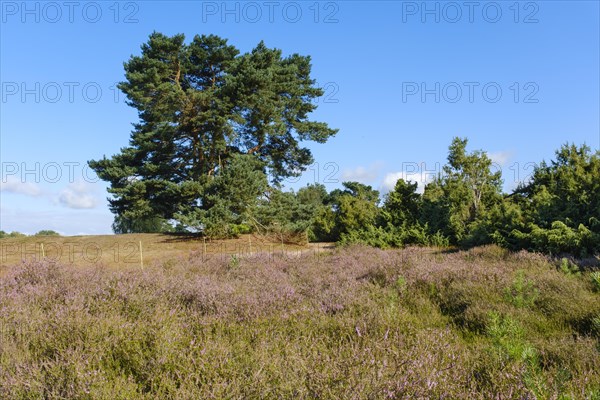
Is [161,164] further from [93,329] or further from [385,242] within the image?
[93,329]

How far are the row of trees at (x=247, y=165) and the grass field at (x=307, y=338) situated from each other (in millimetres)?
10316

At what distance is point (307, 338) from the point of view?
9.88 ft

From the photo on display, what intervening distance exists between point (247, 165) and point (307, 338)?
17133 millimetres

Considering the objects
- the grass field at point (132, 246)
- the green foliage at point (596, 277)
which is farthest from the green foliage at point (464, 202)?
the green foliage at point (596, 277)

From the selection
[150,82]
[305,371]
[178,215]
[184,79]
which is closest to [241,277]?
[305,371]

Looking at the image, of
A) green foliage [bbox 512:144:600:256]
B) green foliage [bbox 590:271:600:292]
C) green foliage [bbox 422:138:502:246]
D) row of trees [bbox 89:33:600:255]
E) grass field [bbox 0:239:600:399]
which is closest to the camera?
grass field [bbox 0:239:600:399]

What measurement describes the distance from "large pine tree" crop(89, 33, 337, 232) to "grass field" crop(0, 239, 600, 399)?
1448 cm

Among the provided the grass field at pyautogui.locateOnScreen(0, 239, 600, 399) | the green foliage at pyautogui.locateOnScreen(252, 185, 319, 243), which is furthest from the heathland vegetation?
the green foliage at pyautogui.locateOnScreen(252, 185, 319, 243)

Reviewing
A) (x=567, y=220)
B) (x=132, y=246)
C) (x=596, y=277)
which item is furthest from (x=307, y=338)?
(x=132, y=246)

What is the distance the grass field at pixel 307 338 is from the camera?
2.17 metres

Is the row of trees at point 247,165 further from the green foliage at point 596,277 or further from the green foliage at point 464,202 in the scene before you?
the green foliage at point 596,277

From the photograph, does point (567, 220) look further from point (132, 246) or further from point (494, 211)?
point (132, 246)

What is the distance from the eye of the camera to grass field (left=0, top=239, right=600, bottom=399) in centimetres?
217

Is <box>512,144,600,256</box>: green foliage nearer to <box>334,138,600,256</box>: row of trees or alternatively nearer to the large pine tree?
<box>334,138,600,256</box>: row of trees
